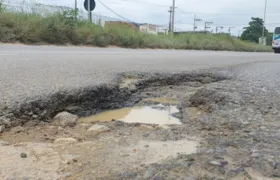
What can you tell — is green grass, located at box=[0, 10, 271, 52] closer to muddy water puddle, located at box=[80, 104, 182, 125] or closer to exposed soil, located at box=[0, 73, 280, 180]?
muddy water puddle, located at box=[80, 104, 182, 125]

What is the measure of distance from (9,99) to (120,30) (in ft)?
45.7

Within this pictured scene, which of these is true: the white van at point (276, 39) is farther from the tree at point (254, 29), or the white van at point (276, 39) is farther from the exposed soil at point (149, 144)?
the tree at point (254, 29)

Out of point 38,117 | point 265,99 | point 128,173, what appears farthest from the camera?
point 265,99

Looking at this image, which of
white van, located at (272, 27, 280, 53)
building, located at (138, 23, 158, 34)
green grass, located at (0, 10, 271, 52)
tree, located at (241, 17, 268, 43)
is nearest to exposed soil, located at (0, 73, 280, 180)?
green grass, located at (0, 10, 271, 52)

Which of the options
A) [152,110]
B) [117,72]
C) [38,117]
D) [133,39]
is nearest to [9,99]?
[38,117]

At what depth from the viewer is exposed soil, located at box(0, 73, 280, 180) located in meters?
1.38

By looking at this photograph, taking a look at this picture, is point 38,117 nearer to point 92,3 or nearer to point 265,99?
point 265,99

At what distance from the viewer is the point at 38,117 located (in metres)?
2.24

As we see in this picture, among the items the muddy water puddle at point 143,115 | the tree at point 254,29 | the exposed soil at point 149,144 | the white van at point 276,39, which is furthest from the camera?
the tree at point 254,29

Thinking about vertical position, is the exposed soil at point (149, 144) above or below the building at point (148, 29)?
below

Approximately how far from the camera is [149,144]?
176 centimetres

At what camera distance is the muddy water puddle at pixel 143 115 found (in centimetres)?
249

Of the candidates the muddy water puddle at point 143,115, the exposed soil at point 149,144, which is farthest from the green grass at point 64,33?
the exposed soil at point 149,144

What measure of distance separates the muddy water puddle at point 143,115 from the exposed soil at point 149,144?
0.28ft
